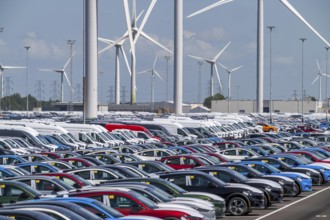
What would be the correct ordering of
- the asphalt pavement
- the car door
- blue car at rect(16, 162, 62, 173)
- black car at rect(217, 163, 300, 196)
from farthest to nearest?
black car at rect(217, 163, 300, 196) → blue car at rect(16, 162, 62, 173) → the asphalt pavement → the car door

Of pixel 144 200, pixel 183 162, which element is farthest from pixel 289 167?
pixel 144 200

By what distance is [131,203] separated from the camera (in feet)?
73.0

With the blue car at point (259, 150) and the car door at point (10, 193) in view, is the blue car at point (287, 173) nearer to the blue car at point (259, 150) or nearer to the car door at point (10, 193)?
the blue car at point (259, 150)

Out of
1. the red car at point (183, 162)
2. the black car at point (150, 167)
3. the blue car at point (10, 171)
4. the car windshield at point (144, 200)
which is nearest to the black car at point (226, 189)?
the black car at point (150, 167)

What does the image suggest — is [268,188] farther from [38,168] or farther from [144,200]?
[144,200]

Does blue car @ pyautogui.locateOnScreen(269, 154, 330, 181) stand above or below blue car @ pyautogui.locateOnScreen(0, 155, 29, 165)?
below

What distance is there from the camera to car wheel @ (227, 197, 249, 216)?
28922 mm

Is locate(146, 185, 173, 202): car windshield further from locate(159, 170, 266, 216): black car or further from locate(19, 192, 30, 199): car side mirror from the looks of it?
locate(159, 170, 266, 216): black car

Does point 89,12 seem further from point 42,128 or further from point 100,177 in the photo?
point 100,177

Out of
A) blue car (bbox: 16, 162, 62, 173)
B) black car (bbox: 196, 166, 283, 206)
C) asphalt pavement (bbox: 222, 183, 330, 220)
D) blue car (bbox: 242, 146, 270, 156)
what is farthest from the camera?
blue car (bbox: 242, 146, 270, 156)

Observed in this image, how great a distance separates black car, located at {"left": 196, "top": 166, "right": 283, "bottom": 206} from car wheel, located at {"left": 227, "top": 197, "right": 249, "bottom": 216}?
192 cm

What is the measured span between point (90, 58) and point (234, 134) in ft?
47.0

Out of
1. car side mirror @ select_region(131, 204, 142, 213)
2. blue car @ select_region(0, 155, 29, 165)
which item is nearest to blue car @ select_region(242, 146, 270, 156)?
blue car @ select_region(0, 155, 29, 165)

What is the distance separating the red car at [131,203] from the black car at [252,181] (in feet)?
28.2
